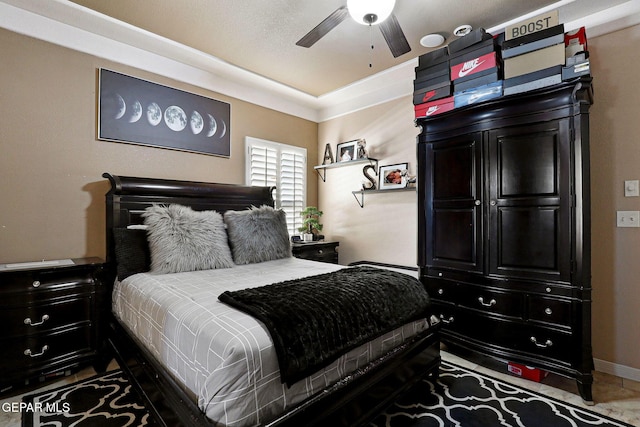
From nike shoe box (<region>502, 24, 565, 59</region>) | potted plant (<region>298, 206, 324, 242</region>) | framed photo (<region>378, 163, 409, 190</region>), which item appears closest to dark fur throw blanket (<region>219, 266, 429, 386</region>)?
framed photo (<region>378, 163, 409, 190</region>)

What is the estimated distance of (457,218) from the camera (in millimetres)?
2602

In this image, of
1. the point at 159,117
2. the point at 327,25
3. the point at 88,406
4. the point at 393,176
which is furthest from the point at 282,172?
the point at 88,406

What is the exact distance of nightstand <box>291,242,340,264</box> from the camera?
12.2ft

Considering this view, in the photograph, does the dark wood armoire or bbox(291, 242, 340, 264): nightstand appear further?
bbox(291, 242, 340, 264): nightstand

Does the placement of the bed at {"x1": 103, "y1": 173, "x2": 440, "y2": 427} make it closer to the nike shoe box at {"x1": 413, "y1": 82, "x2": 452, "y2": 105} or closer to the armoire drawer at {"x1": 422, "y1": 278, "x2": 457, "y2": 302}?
the armoire drawer at {"x1": 422, "y1": 278, "x2": 457, "y2": 302}

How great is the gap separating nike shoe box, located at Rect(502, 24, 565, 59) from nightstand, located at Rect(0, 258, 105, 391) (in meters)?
3.51

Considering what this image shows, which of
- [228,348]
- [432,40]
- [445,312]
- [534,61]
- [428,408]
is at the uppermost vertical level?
[432,40]

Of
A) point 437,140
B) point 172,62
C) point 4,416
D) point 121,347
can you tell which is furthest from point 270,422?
point 172,62

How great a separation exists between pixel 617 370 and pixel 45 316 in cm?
419

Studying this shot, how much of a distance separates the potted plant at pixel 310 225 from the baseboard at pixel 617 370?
295 cm

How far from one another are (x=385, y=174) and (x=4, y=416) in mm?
3709

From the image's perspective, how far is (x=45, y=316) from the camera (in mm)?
2166

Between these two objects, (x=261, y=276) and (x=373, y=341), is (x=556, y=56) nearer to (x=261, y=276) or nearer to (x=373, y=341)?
(x=373, y=341)

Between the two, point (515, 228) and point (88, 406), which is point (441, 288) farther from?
point (88, 406)
